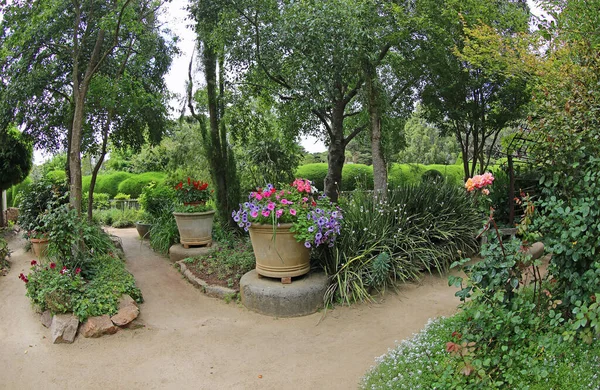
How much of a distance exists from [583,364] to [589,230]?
65 cm

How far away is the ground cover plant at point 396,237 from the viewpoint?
13.4ft

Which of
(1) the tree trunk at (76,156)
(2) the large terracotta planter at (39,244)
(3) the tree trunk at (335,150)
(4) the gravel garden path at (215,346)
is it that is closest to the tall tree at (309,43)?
(3) the tree trunk at (335,150)

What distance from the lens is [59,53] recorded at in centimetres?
602

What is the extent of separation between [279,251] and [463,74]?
471 centimetres

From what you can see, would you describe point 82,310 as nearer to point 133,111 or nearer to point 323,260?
point 323,260

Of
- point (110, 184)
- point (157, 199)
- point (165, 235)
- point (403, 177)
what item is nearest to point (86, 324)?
point (165, 235)

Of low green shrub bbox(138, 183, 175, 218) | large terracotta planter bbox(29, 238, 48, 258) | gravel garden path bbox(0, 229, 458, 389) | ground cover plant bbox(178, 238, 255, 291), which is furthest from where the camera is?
low green shrub bbox(138, 183, 175, 218)

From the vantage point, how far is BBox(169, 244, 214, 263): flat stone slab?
559cm

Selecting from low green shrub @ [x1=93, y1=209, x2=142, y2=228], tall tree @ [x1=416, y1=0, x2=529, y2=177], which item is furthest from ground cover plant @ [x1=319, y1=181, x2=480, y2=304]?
low green shrub @ [x1=93, y1=209, x2=142, y2=228]

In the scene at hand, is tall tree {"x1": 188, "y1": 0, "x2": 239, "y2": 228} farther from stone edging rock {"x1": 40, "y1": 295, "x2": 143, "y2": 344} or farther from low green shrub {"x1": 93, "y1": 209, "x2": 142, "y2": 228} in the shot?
low green shrub {"x1": 93, "y1": 209, "x2": 142, "y2": 228}

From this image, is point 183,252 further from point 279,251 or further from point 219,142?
point 279,251

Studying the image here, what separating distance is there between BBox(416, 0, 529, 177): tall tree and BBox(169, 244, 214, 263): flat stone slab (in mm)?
4111

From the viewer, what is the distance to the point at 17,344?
335 cm

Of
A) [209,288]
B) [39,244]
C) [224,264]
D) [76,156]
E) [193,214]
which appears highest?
[76,156]
